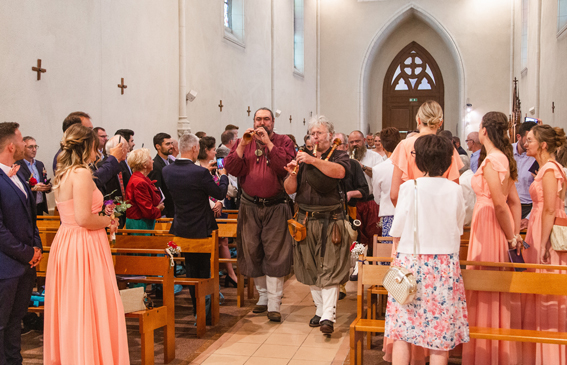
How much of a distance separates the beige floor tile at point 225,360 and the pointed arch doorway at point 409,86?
14.6 meters

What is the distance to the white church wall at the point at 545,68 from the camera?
10.0m

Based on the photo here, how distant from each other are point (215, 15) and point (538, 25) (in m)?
→ 6.86

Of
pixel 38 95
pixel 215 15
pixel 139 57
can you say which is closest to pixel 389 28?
pixel 215 15

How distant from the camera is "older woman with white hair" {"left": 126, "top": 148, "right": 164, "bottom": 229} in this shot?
5266 mm

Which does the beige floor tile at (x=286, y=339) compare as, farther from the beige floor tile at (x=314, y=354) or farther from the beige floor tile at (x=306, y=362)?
the beige floor tile at (x=306, y=362)

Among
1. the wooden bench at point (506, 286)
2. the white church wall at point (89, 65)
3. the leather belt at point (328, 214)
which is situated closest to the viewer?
the wooden bench at point (506, 286)

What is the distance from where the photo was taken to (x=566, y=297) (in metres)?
3.51

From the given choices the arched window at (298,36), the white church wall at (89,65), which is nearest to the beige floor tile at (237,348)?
the white church wall at (89,65)

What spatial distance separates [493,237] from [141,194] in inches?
124

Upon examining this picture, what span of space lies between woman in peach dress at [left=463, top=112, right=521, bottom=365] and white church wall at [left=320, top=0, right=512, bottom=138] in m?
13.3

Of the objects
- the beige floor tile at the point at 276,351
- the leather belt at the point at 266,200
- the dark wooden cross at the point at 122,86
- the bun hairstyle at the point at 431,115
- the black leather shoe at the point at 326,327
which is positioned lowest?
the beige floor tile at the point at 276,351

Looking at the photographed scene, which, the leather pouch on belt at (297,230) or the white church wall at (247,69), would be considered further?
the white church wall at (247,69)

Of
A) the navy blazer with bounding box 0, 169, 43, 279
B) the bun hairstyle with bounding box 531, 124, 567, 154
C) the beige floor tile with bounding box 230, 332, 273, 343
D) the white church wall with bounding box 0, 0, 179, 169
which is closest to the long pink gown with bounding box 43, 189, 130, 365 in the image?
the navy blazer with bounding box 0, 169, 43, 279

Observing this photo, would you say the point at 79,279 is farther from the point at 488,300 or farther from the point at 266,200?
the point at 488,300
